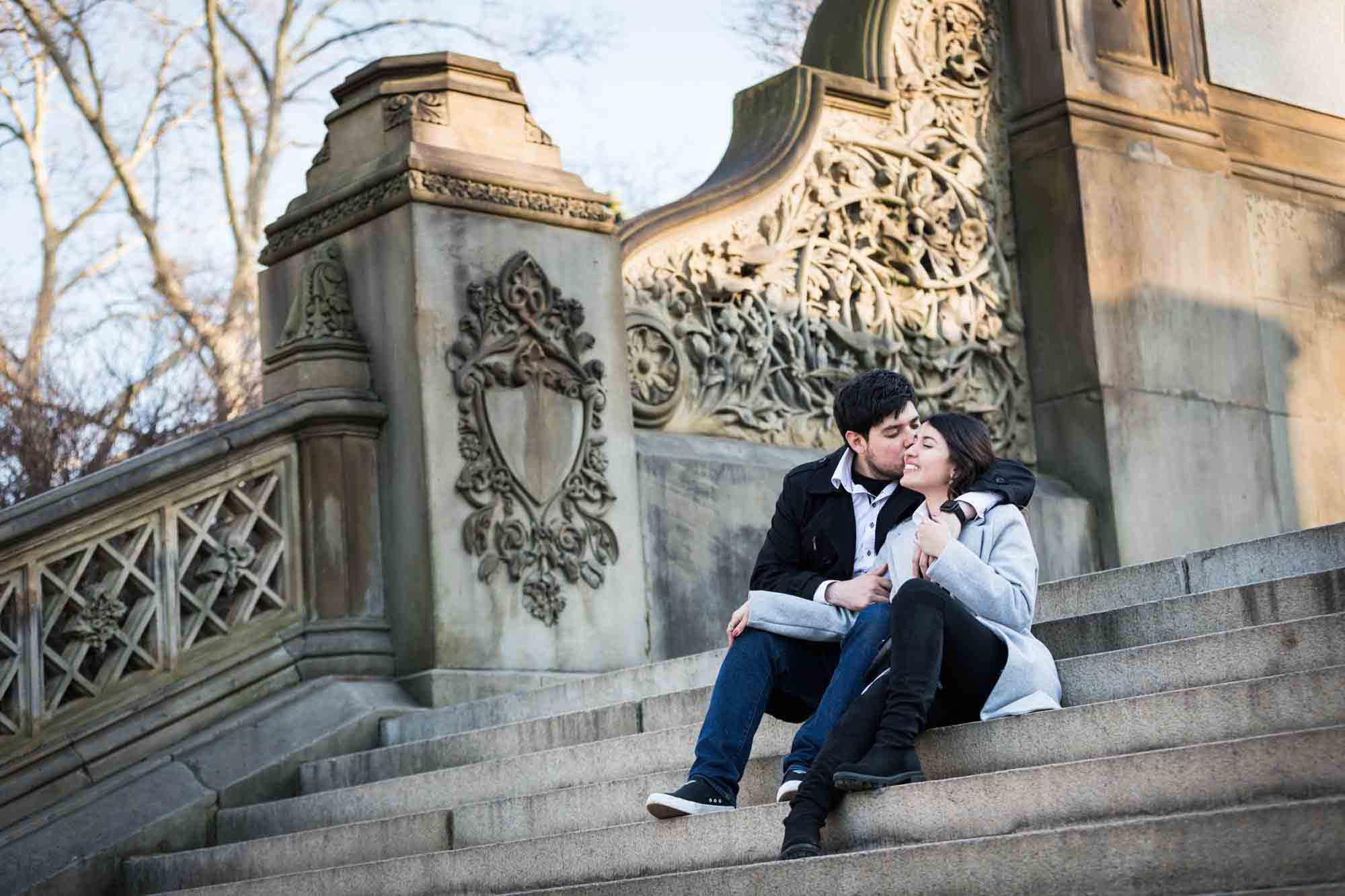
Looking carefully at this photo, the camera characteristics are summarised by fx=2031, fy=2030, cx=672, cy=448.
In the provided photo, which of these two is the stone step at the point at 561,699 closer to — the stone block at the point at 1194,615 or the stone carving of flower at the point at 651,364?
A: the stone block at the point at 1194,615

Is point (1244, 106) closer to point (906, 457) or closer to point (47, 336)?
point (906, 457)

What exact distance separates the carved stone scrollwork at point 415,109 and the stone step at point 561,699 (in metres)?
2.56

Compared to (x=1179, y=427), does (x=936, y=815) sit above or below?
below

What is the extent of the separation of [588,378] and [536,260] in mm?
558

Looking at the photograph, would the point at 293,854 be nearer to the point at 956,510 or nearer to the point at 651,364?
the point at 956,510

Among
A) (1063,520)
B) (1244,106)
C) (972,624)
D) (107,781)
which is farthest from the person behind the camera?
(1244,106)

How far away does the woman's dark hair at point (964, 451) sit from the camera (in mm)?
5461

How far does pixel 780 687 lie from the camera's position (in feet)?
18.1

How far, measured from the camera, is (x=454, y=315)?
28.0ft

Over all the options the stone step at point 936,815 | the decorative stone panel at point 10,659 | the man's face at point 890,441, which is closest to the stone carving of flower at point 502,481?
the decorative stone panel at point 10,659

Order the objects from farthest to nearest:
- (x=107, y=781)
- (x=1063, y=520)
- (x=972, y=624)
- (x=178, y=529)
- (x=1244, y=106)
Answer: (x=1244, y=106) → (x=1063, y=520) → (x=178, y=529) → (x=107, y=781) → (x=972, y=624)

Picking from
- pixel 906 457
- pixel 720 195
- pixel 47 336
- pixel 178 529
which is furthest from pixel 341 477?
pixel 47 336

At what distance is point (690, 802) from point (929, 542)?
35.8 inches

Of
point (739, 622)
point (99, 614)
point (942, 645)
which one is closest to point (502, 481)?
point (99, 614)
